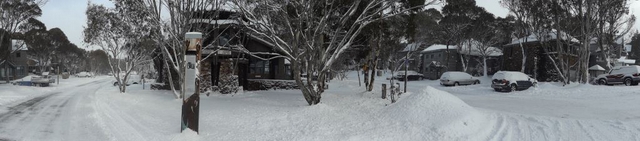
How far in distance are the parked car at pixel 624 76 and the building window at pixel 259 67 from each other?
24.0 m

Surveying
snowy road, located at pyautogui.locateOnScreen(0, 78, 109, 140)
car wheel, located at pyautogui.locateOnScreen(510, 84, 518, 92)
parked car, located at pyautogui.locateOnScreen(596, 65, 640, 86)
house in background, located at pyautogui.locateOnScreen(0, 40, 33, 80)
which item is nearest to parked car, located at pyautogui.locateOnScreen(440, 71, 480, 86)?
car wheel, located at pyautogui.locateOnScreen(510, 84, 518, 92)

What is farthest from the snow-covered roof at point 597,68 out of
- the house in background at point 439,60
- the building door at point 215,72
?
the building door at point 215,72

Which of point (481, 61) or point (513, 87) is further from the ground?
point (481, 61)

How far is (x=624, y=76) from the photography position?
25.3m

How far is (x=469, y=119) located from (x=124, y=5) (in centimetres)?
1803

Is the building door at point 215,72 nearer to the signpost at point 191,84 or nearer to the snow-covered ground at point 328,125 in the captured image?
the snow-covered ground at point 328,125

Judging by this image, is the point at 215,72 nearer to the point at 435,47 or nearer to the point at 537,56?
the point at 537,56

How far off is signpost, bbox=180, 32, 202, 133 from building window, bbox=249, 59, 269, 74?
1691 centimetres

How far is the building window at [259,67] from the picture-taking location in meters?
25.2

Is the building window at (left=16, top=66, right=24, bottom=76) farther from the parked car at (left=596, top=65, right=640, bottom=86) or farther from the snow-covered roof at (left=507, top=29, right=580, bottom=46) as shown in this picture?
the parked car at (left=596, top=65, right=640, bottom=86)

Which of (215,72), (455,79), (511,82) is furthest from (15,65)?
(511,82)

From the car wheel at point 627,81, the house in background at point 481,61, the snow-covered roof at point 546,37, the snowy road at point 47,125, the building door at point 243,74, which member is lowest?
the snowy road at point 47,125

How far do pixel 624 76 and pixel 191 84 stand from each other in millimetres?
29113

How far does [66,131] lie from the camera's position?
869cm
